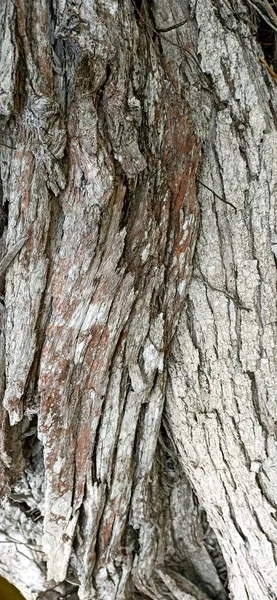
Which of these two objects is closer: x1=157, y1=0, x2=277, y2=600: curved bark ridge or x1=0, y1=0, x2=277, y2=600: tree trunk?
x1=0, y1=0, x2=277, y2=600: tree trunk

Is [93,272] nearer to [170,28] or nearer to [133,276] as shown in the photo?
[133,276]

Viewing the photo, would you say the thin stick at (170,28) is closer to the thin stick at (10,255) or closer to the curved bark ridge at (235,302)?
the curved bark ridge at (235,302)

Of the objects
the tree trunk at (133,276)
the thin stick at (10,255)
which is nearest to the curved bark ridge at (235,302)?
the tree trunk at (133,276)

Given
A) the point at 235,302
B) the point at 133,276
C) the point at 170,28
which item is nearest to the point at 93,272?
the point at 133,276

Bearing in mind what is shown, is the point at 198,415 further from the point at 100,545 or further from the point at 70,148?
the point at 70,148

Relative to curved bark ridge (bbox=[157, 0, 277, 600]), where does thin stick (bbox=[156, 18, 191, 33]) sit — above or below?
above

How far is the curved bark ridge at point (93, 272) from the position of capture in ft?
2.52

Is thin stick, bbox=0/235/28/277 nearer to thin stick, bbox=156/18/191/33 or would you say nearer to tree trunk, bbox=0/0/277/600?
tree trunk, bbox=0/0/277/600

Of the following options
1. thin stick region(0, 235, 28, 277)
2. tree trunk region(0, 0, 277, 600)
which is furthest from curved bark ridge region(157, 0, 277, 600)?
thin stick region(0, 235, 28, 277)

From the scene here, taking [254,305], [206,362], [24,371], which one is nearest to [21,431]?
[24,371]

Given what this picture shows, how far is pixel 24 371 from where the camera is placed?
0.88m

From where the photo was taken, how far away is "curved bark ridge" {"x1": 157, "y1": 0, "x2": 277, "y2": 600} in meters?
0.88

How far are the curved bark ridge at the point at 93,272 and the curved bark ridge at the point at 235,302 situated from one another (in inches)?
1.9

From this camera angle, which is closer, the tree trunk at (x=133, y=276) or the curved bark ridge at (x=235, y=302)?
the tree trunk at (x=133, y=276)
